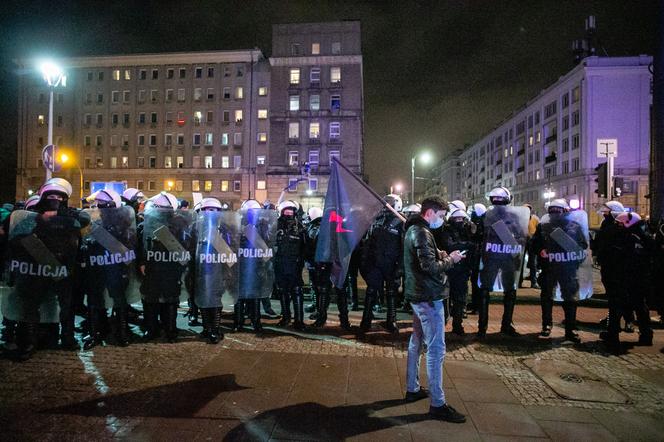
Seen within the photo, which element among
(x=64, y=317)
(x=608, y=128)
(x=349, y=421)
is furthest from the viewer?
(x=608, y=128)

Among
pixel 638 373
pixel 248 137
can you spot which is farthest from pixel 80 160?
pixel 638 373

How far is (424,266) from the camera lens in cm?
431

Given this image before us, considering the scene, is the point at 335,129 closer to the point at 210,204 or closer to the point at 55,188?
the point at 210,204

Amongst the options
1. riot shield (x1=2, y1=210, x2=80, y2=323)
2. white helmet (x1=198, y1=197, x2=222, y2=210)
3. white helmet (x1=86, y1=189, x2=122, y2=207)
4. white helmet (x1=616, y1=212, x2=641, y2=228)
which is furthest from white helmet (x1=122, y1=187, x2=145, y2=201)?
white helmet (x1=616, y1=212, x2=641, y2=228)

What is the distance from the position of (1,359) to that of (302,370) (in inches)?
159

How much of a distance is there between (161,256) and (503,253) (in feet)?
18.1

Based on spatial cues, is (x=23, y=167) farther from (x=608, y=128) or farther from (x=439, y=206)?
(x=608, y=128)

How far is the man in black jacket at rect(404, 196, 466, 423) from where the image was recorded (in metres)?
4.25

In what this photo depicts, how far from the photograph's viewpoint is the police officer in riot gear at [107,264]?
636 centimetres

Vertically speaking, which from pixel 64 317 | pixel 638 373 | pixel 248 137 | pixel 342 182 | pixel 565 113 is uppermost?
pixel 565 113

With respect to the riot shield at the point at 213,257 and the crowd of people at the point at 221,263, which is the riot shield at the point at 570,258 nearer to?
the crowd of people at the point at 221,263

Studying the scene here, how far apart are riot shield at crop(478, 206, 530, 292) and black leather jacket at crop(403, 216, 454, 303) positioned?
313cm

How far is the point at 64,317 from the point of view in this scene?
6031 millimetres

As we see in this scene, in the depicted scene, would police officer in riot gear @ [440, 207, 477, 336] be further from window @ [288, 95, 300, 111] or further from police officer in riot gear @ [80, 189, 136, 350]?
window @ [288, 95, 300, 111]
